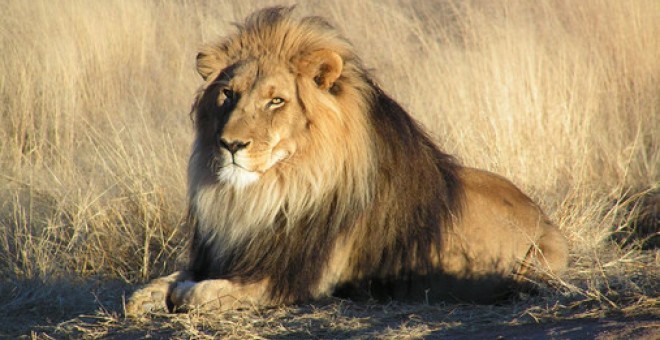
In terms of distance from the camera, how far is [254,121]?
13.7 feet

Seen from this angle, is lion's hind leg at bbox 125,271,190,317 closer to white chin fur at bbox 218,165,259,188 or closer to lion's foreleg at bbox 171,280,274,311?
lion's foreleg at bbox 171,280,274,311

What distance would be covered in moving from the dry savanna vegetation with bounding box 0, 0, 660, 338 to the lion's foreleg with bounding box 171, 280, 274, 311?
0.08m

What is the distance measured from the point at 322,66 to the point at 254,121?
0.45 meters

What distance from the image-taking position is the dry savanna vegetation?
13.9 feet

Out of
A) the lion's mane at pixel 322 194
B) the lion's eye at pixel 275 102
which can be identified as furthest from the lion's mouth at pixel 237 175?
the lion's eye at pixel 275 102

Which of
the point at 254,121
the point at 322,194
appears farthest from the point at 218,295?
the point at 254,121

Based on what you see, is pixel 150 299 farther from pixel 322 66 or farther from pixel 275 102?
pixel 322 66

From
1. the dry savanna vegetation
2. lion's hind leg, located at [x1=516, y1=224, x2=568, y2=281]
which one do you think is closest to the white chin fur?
the dry savanna vegetation

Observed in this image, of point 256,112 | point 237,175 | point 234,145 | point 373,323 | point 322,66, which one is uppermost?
point 322,66

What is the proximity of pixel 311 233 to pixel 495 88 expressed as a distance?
3727mm

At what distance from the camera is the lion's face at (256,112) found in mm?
4141

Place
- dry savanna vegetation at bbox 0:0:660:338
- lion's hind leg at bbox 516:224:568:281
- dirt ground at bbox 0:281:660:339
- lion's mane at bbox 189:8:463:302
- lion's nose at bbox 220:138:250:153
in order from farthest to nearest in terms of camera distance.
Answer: lion's hind leg at bbox 516:224:568:281 < lion's mane at bbox 189:8:463:302 < dry savanna vegetation at bbox 0:0:660:338 < lion's nose at bbox 220:138:250:153 < dirt ground at bbox 0:281:660:339

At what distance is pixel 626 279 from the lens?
13.7ft

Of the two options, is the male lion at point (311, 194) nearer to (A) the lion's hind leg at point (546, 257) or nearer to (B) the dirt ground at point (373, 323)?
(A) the lion's hind leg at point (546, 257)
